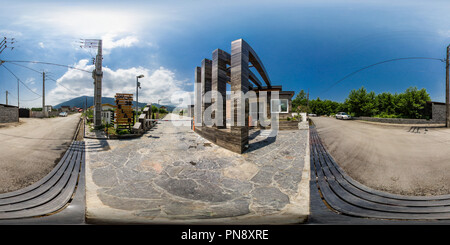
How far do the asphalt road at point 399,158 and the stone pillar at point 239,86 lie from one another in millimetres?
2340

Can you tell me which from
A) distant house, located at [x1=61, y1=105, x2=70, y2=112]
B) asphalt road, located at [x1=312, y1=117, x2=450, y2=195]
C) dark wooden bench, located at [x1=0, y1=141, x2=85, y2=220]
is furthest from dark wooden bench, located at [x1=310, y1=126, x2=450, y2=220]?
distant house, located at [x1=61, y1=105, x2=70, y2=112]

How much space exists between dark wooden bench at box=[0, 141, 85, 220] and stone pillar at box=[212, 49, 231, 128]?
379 centimetres

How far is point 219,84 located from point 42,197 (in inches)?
184

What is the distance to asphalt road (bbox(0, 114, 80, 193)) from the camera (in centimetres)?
182

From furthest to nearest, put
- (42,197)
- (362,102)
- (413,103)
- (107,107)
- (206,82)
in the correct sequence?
(206,82), (107,107), (362,102), (413,103), (42,197)

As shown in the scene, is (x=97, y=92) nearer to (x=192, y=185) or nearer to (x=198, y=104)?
(x=198, y=104)

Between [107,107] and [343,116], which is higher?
[107,107]

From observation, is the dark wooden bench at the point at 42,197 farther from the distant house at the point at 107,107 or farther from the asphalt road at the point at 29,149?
the distant house at the point at 107,107

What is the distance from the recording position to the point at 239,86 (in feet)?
13.9

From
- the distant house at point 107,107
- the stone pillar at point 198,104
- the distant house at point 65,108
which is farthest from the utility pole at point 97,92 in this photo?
the stone pillar at point 198,104

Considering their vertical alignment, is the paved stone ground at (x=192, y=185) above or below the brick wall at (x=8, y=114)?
below

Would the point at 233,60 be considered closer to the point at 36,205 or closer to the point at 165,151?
the point at 165,151

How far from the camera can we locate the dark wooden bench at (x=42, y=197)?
1.55m

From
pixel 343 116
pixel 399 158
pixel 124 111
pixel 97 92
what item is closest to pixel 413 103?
pixel 343 116
